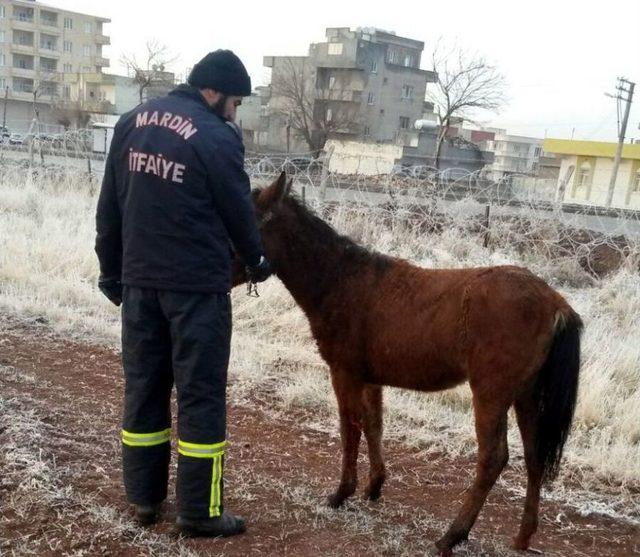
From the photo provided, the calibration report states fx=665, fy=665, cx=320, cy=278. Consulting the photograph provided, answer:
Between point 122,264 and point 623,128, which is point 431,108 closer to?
point 623,128

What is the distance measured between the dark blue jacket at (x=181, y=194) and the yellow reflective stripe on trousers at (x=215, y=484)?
874 mm

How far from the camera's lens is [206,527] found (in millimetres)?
3350

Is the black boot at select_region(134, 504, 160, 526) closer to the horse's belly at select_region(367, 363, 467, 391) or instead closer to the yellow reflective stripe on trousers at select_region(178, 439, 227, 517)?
the yellow reflective stripe on trousers at select_region(178, 439, 227, 517)

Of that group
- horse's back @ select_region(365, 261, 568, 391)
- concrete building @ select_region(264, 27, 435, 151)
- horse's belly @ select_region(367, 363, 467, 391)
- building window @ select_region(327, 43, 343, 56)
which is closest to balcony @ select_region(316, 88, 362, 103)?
concrete building @ select_region(264, 27, 435, 151)

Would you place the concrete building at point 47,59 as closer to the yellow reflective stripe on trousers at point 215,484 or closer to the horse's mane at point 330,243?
the horse's mane at point 330,243

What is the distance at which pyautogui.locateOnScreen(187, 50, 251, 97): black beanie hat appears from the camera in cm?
326

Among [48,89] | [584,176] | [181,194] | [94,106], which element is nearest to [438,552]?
[181,194]

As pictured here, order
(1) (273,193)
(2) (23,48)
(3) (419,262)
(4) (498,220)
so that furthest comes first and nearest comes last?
(2) (23,48), (4) (498,220), (3) (419,262), (1) (273,193)

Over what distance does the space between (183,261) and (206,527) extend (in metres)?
1.35

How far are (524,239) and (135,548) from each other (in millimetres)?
8640

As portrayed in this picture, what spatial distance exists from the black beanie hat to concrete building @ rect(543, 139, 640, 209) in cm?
4352

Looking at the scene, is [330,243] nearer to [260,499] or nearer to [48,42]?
[260,499]

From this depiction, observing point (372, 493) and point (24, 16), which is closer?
point (372, 493)

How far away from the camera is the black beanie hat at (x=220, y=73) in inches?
128
